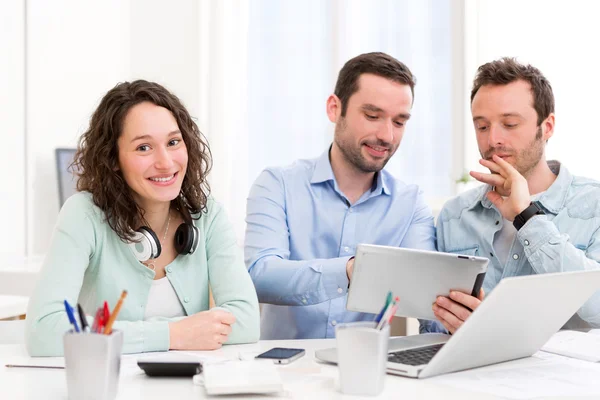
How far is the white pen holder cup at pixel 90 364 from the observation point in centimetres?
106

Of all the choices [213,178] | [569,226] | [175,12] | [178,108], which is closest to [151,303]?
[178,108]

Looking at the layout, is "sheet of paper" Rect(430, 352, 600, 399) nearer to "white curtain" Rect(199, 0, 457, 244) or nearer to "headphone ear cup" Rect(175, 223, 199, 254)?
"headphone ear cup" Rect(175, 223, 199, 254)

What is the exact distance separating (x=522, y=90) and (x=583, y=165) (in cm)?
189

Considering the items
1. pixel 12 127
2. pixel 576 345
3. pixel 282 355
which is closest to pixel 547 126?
pixel 576 345

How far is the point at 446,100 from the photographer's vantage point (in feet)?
14.0

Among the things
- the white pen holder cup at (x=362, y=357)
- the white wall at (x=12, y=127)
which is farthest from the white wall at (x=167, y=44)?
the white pen holder cup at (x=362, y=357)

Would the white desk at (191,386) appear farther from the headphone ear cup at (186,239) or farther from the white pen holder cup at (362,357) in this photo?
the headphone ear cup at (186,239)

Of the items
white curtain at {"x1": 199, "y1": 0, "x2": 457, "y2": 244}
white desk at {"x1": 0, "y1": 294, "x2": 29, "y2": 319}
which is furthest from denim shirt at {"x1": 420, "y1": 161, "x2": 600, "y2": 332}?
white curtain at {"x1": 199, "y1": 0, "x2": 457, "y2": 244}

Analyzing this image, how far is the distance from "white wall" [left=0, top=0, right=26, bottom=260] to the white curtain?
3.95 ft

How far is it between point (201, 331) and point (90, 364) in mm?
504

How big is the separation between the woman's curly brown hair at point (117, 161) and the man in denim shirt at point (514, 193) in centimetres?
75

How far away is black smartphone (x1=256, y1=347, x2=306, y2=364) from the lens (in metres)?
1.39

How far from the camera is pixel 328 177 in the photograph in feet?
7.62

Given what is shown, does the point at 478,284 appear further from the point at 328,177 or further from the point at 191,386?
the point at 328,177
